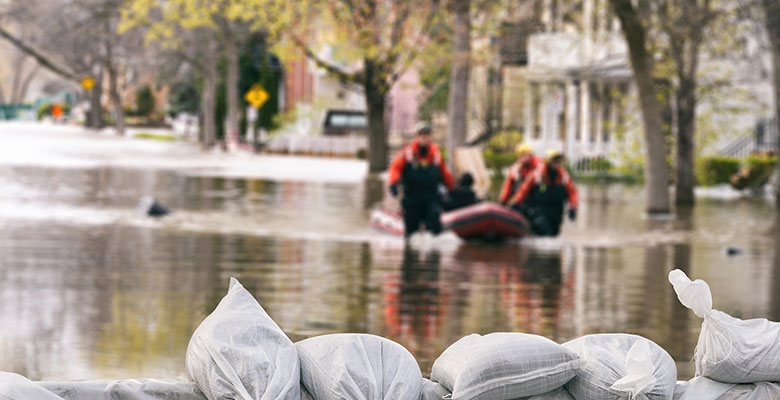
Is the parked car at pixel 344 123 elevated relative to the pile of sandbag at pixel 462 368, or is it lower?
elevated

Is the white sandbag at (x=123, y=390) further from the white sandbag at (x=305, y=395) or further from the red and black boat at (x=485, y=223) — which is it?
the red and black boat at (x=485, y=223)

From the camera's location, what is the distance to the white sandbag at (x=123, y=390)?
437cm

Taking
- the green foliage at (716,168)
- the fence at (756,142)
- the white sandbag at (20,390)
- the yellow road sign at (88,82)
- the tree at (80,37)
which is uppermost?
the tree at (80,37)

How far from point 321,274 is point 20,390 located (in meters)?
10.9

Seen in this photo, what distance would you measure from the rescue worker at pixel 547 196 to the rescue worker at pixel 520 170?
132mm

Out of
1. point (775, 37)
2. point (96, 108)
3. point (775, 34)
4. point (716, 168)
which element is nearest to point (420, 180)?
point (775, 37)

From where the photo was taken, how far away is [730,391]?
4.74m

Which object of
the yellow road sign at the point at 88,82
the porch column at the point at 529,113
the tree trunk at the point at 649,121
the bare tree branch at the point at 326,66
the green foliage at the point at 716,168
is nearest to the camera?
the tree trunk at the point at 649,121

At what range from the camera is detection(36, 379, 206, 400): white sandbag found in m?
4.37

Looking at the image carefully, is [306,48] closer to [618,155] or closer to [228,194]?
[618,155]

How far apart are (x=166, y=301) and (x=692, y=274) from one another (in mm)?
6484

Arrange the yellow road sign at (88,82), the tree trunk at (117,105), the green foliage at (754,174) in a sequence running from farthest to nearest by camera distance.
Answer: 1. the yellow road sign at (88,82)
2. the tree trunk at (117,105)
3. the green foliage at (754,174)

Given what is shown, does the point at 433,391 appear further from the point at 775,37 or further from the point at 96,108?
the point at 96,108

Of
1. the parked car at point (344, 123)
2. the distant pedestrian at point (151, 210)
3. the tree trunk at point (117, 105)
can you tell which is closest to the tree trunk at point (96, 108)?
the tree trunk at point (117, 105)
